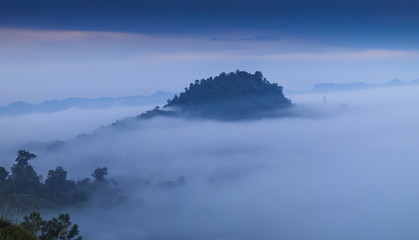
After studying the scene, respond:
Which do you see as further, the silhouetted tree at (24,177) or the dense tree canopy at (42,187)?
the silhouetted tree at (24,177)

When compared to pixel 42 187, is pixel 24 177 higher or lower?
higher

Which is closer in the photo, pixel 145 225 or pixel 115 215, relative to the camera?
pixel 115 215

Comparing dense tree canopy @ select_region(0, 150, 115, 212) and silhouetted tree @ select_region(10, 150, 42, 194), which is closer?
dense tree canopy @ select_region(0, 150, 115, 212)

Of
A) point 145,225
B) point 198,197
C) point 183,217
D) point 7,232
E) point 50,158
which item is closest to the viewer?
point 7,232

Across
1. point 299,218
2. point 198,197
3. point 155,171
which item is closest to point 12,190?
point 198,197

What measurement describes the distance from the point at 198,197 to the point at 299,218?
58013mm

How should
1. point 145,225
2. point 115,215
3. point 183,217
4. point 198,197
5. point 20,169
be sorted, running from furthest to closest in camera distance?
point 198,197, point 183,217, point 145,225, point 115,215, point 20,169

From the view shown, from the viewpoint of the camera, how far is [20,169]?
83125mm

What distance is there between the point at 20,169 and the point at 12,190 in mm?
7711

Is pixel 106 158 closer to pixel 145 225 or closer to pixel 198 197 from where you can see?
pixel 198 197

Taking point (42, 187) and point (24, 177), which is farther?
point (42, 187)

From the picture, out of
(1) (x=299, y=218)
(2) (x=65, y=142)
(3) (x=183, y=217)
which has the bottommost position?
(1) (x=299, y=218)

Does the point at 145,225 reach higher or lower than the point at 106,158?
lower

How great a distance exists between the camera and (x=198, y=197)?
518 feet
